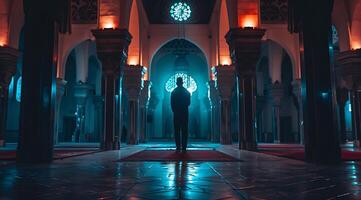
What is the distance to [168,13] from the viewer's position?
2075cm

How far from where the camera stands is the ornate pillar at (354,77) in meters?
13.0

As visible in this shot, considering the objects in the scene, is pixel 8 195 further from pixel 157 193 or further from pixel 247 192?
pixel 247 192

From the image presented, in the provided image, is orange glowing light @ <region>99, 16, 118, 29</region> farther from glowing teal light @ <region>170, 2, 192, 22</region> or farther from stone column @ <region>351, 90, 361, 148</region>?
glowing teal light @ <region>170, 2, 192, 22</region>

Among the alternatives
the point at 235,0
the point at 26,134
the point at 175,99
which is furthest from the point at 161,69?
the point at 26,134

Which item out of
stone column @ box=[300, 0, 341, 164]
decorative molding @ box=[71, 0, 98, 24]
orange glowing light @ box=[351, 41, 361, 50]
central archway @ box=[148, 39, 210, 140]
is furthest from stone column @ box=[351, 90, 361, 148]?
central archway @ box=[148, 39, 210, 140]

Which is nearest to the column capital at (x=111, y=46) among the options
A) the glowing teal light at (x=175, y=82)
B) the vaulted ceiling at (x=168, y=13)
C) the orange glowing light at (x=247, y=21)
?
the orange glowing light at (x=247, y=21)

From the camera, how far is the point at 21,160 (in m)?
5.14

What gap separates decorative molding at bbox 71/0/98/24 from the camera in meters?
17.1

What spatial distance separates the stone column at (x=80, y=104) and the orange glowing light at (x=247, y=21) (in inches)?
491

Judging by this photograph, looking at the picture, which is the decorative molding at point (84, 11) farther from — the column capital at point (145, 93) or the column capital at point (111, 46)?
the column capital at point (111, 46)

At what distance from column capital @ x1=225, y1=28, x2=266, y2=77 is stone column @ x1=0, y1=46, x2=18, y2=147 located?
333 inches

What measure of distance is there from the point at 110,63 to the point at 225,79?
282 inches

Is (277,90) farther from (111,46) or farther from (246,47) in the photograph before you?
(111,46)

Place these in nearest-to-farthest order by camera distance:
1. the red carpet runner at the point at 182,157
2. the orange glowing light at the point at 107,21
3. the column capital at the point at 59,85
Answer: the red carpet runner at the point at 182,157, the orange glowing light at the point at 107,21, the column capital at the point at 59,85
